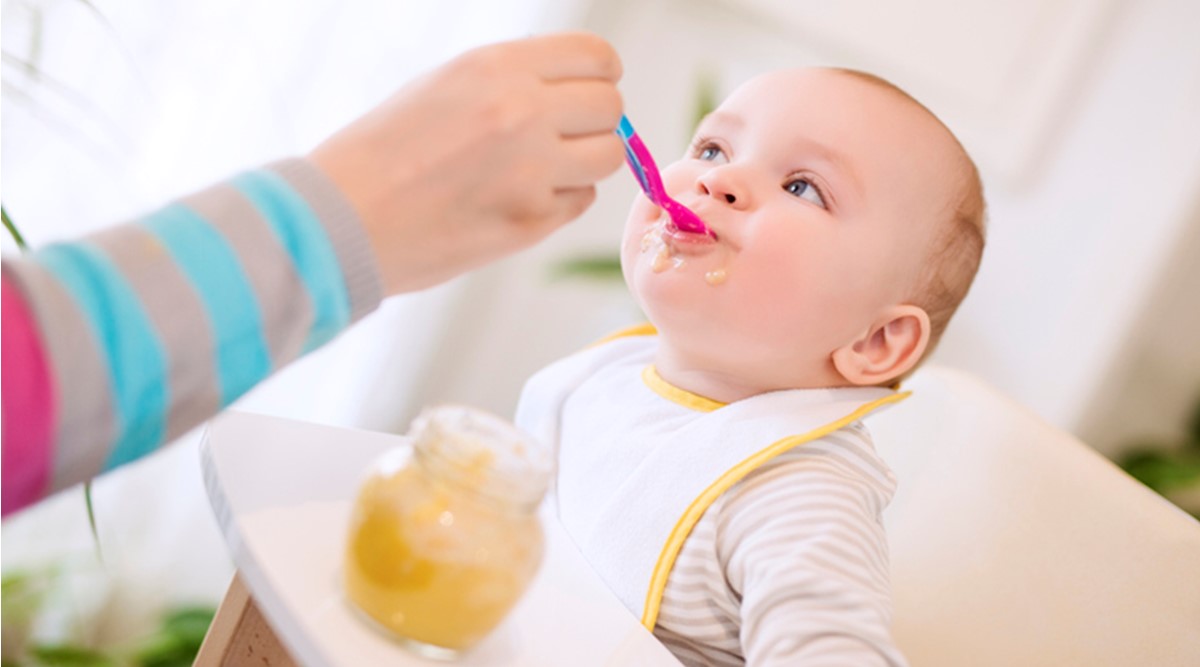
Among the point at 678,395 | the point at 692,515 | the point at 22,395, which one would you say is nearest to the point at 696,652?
the point at 692,515

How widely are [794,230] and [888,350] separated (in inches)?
6.1

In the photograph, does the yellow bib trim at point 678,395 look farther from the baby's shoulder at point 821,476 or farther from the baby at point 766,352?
the baby's shoulder at point 821,476

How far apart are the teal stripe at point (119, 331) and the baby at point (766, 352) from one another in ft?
1.39

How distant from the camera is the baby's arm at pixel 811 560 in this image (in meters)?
0.68

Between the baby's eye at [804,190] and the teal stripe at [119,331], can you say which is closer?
the teal stripe at [119,331]

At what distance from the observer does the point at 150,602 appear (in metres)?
1.79

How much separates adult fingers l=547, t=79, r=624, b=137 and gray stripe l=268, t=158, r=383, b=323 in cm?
13

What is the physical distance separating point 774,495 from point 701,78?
1343 millimetres

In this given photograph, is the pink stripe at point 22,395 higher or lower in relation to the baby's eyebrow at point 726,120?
lower

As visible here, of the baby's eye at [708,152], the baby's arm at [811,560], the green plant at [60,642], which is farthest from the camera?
the green plant at [60,642]

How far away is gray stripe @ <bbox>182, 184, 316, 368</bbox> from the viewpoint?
50cm

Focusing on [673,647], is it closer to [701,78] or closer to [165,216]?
[165,216]

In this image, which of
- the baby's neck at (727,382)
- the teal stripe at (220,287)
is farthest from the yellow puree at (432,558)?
the baby's neck at (727,382)

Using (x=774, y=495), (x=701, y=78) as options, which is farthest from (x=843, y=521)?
(x=701, y=78)
